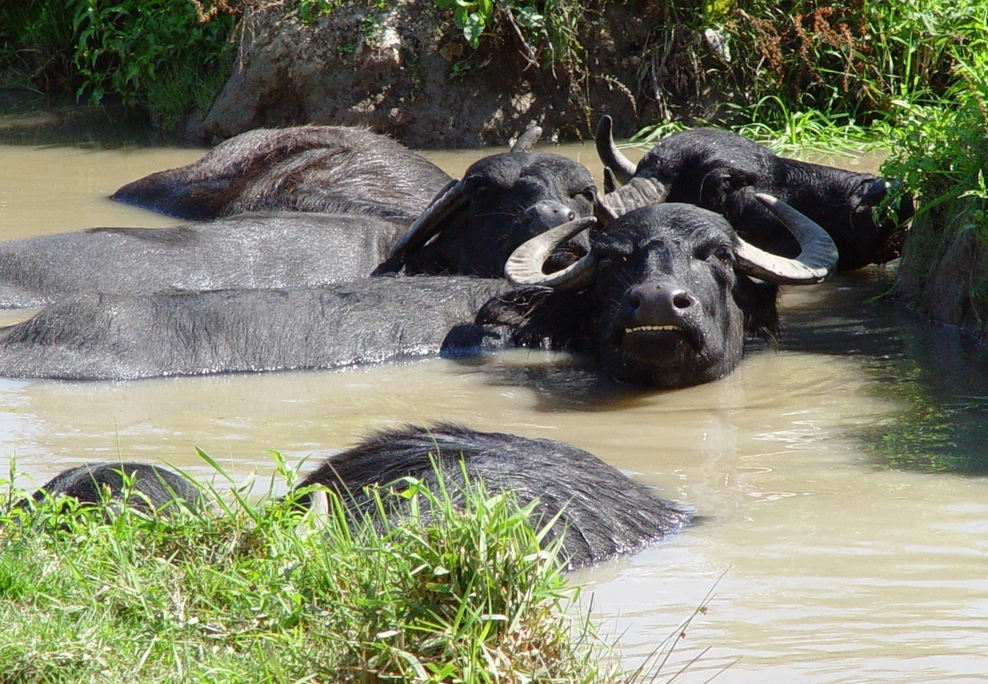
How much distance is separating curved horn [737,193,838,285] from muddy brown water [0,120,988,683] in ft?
1.19

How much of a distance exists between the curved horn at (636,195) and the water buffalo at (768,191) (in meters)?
0.01

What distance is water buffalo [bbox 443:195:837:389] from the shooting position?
20.1 ft

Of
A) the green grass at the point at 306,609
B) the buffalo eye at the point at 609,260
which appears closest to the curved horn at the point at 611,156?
the buffalo eye at the point at 609,260

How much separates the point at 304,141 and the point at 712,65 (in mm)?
3852

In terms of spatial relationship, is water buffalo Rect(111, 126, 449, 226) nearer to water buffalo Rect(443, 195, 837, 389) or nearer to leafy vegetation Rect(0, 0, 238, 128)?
water buffalo Rect(443, 195, 837, 389)

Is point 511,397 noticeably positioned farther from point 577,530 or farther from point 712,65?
point 712,65

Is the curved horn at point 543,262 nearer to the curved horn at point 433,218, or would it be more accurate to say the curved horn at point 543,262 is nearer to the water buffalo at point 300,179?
the curved horn at point 433,218

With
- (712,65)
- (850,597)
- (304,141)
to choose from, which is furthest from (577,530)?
(712,65)

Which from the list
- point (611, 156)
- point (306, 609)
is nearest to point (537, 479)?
point (306, 609)

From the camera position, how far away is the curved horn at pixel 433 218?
25.6 feet

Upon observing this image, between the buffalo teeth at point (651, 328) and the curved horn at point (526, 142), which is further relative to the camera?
the curved horn at point (526, 142)

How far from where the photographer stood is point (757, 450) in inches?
204

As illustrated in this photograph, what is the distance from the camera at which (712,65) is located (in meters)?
11.8

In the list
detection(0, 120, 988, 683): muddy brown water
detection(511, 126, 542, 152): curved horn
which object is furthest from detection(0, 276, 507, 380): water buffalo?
detection(511, 126, 542, 152): curved horn
